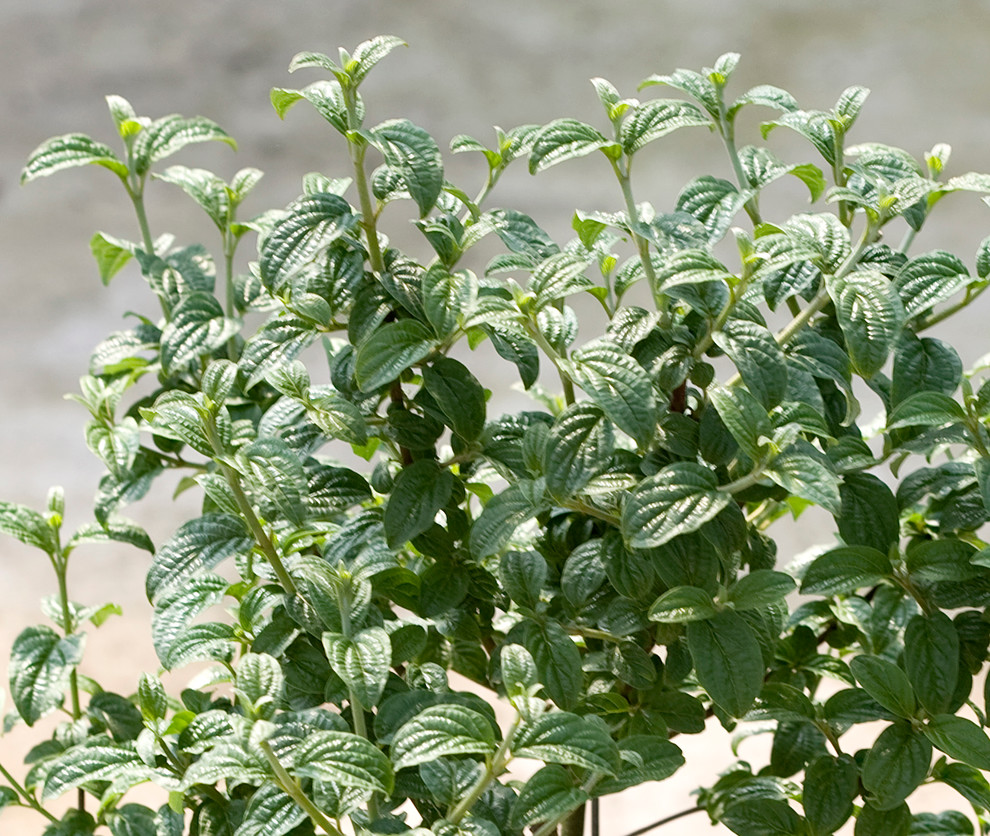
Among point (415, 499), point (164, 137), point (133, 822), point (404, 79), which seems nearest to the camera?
point (415, 499)

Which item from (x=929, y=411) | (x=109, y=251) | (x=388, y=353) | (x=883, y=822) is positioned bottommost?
(x=883, y=822)

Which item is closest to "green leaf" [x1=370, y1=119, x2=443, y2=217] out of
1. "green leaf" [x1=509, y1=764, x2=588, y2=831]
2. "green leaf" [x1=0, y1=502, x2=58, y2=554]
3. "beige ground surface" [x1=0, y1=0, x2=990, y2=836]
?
"green leaf" [x1=509, y1=764, x2=588, y2=831]

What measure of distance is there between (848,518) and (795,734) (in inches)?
8.1

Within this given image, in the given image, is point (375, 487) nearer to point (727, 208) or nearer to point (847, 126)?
point (727, 208)

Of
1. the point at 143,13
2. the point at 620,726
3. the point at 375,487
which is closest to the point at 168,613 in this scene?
the point at 375,487

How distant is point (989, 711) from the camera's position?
779 millimetres

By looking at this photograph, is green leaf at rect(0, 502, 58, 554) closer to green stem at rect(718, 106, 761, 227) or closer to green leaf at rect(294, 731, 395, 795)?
green leaf at rect(294, 731, 395, 795)

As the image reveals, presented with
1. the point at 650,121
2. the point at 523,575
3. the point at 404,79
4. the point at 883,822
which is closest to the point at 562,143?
the point at 650,121

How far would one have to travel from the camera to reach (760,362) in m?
0.74

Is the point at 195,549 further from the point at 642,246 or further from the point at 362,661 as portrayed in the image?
the point at 642,246

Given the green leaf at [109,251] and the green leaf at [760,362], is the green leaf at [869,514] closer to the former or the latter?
the green leaf at [760,362]

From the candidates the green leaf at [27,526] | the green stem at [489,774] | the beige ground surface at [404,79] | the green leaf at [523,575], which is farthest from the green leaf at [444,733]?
the beige ground surface at [404,79]

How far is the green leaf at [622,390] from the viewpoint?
69 cm

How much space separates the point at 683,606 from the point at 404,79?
6.15 ft
